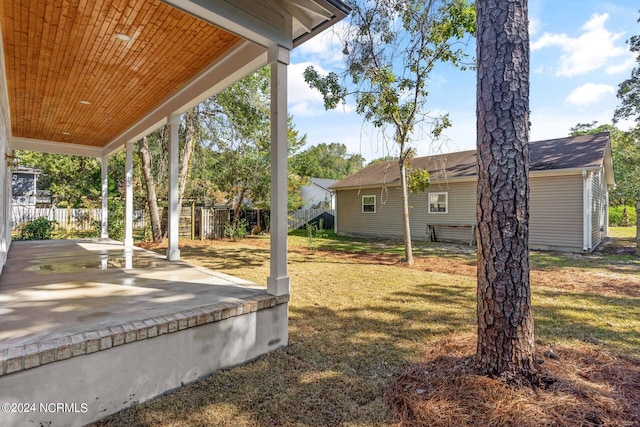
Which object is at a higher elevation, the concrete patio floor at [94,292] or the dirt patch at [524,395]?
the concrete patio floor at [94,292]

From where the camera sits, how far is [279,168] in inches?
126

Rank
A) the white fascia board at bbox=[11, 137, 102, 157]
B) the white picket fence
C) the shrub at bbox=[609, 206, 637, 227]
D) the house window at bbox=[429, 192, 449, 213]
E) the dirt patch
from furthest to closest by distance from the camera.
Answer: the shrub at bbox=[609, 206, 637, 227], the white picket fence, the house window at bbox=[429, 192, 449, 213], the white fascia board at bbox=[11, 137, 102, 157], the dirt patch

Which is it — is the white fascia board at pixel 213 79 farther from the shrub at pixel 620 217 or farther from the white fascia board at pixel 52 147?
the shrub at pixel 620 217

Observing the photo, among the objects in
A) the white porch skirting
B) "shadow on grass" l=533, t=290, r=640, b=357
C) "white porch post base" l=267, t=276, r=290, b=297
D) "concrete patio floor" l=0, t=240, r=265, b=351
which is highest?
"white porch post base" l=267, t=276, r=290, b=297

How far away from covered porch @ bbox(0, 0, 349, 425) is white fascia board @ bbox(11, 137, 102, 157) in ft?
11.9

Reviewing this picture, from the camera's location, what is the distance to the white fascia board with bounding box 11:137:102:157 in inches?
318

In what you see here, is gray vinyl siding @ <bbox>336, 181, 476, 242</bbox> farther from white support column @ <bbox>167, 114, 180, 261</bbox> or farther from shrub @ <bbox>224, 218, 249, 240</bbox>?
white support column @ <bbox>167, 114, 180, 261</bbox>

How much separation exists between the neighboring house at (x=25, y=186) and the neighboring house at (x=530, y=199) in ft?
49.8

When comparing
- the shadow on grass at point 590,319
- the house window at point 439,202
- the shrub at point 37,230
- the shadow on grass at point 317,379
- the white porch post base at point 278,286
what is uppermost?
the house window at point 439,202

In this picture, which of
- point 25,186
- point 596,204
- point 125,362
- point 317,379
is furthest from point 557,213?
point 25,186

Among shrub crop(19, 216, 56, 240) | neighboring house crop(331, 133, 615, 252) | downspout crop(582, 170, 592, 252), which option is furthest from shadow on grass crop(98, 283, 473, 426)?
shrub crop(19, 216, 56, 240)

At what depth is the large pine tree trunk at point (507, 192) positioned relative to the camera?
7.61ft

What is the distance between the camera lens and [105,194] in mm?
9086

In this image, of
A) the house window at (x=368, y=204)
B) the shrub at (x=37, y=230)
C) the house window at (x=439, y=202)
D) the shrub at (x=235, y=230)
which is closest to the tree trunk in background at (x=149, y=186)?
the shrub at (x=235, y=230)
